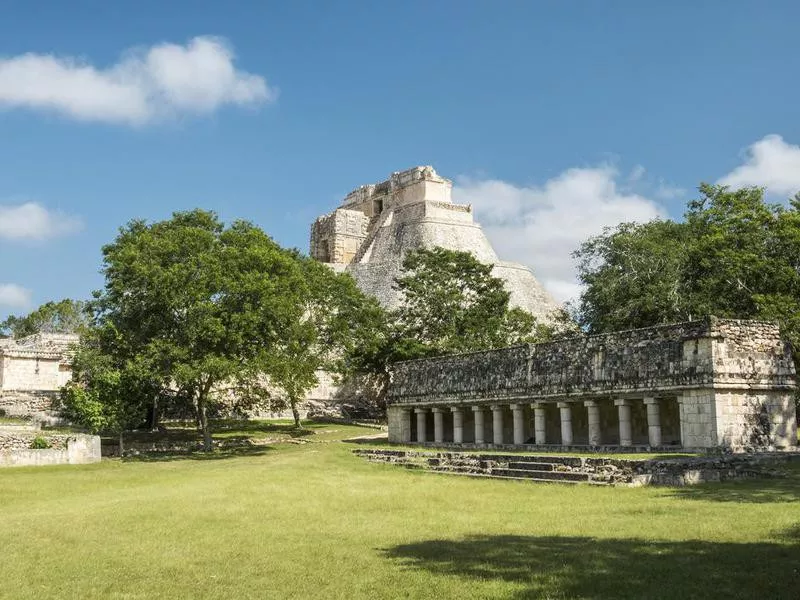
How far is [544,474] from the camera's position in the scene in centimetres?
2003

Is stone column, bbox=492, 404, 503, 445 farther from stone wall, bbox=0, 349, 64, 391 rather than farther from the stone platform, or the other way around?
stone wall, bbox=0, 349, 64, 391

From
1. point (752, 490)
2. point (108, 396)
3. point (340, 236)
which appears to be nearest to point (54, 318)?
point (340, 236)

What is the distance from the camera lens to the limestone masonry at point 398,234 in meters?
72.0

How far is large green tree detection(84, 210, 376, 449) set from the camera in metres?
33.4

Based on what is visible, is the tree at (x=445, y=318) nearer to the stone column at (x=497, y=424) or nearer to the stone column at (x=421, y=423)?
the stone column at (x=421, y=423)

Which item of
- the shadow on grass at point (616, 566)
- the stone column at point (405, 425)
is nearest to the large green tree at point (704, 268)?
the stone column at point (405, 425)

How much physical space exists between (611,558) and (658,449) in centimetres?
1571

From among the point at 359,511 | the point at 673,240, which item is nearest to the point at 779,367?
the point at 359,511

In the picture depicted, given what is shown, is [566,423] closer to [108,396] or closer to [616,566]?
[108,396]

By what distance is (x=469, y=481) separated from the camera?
2066 centimetres

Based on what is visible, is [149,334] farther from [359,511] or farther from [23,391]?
[359,511]

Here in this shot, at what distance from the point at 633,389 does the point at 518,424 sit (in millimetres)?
6319

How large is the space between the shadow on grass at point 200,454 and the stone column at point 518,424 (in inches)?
405

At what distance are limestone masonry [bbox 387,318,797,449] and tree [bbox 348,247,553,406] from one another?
30.3 feet
